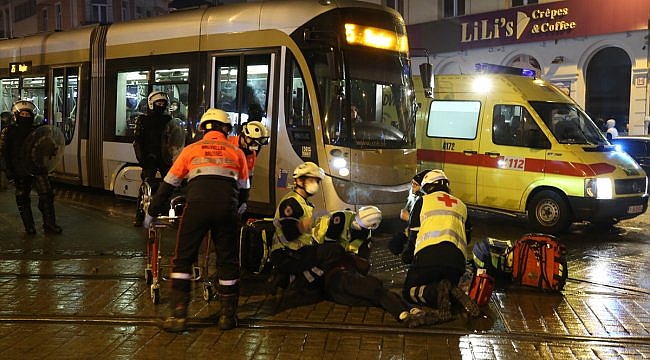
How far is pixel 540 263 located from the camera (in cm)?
709

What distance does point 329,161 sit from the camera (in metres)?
9.40

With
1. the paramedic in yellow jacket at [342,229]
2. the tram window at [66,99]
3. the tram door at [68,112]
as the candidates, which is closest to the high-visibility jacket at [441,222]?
the paramedic in yellow jacket at [342,229]

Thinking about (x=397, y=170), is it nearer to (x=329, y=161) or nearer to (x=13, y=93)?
(x=329, y=161)

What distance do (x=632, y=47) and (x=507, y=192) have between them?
34.7 feet

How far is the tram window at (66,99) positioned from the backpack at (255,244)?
318 inches

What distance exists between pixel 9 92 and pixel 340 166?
10.5 metres

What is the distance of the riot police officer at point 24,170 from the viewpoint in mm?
9492

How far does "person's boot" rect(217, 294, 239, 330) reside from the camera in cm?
570

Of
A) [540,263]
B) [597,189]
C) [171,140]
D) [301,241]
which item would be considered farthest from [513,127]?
[301,241]


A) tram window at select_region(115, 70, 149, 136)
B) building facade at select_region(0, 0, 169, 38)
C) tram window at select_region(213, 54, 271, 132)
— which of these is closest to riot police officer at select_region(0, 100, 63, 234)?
tram window at select_region(115, 70, 149, 136)

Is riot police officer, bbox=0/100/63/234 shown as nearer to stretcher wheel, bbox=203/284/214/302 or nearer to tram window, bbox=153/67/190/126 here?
tram window, bbox=153/67/190/126

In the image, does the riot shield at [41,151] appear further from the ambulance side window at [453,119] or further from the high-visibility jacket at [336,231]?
the ambulance side window at [453,119]

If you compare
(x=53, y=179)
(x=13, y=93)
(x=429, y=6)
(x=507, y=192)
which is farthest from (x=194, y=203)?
(x=429, y=6)

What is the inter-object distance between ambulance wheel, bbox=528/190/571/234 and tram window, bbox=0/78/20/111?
11.5 m
